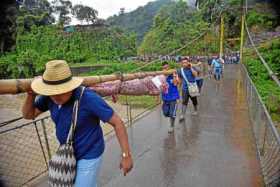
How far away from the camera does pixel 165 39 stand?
3158 cm

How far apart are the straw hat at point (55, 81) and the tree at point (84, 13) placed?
57.0m

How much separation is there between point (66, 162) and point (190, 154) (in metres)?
2.58

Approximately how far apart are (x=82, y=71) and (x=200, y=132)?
28.5 meters

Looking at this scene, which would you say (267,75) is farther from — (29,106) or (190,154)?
(29,106)

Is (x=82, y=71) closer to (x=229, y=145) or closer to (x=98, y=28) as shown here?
(x=98, y=28)

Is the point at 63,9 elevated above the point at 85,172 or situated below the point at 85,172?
above

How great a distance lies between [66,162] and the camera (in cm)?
179

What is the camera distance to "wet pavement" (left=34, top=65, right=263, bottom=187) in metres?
3.27

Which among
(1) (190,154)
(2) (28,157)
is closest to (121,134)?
(1) (190,154)

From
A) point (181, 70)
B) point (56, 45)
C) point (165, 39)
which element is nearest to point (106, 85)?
point (181, 70)

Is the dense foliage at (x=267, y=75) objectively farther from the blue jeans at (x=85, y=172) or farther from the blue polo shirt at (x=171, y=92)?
the blue jeans at (x=85, y=172)

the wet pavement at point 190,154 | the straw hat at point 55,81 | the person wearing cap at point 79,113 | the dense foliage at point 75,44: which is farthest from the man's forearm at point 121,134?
the dense foliage at point 75,44

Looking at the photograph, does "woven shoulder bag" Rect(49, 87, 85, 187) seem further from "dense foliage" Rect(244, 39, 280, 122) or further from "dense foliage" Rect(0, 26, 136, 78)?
"dense foliage" Rect(0, 26, 136, 78)

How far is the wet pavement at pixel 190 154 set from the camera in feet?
10.7
